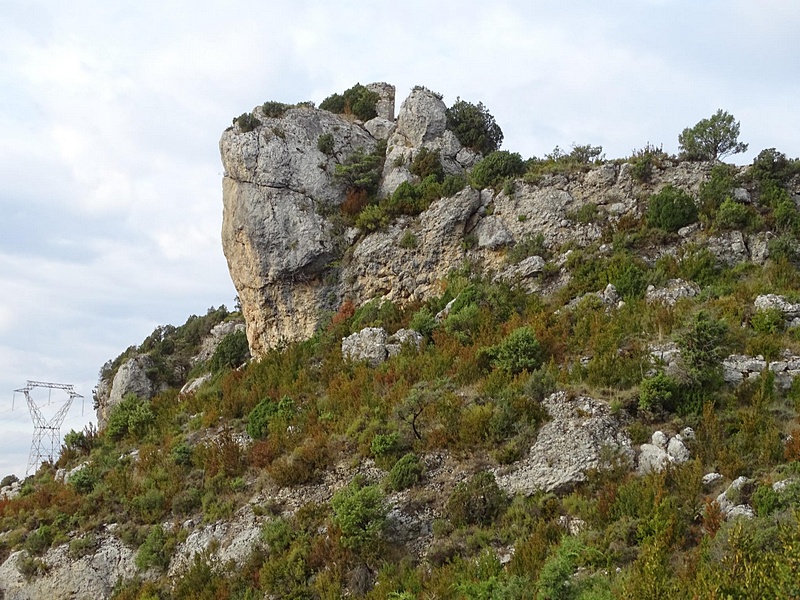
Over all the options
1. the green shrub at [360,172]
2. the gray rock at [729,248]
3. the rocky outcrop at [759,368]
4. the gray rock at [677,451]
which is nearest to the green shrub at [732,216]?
the gray rock at [729,248]

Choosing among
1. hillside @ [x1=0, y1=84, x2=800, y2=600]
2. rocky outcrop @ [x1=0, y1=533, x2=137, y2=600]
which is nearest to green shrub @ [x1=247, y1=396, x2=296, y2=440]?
hillside @ [x1=0, y1=84, x2=800, y2=600]

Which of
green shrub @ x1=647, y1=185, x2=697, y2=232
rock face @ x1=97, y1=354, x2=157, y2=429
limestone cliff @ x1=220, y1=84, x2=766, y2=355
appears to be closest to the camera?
green shrub @ x1=647, y1=185, x2=697, y2=232

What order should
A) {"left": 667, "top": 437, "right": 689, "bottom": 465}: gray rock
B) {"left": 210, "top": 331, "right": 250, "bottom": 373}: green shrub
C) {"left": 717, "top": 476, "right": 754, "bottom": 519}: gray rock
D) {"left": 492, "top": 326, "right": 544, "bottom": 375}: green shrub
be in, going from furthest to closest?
{"left": 210, "top": 331, "right": 250, "bottom": 373}: green shrub, {"left": 492, "top": 326, "right": 544, "bottom": 375}: green shrub, {"left": 667, "top": 437, "right": 689, "bottom": 465}: gray rock, {"left": 717, "top": 476, "right": 754, "bottom": 519}: gray rock

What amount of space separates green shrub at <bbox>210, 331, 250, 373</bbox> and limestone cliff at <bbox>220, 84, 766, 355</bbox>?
1.03 metres

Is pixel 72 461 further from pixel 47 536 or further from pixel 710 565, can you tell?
pixel 710 565

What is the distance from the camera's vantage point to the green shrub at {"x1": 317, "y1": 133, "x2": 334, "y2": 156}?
86.0ft

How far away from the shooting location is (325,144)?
2623 cm

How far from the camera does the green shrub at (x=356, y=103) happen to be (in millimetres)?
30422

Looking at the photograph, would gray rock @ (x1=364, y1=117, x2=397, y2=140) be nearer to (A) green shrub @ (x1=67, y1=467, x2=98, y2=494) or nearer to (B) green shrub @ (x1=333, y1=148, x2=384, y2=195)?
(B) green shrub @ (x1=333, y1=148, x2=384, y2=195)

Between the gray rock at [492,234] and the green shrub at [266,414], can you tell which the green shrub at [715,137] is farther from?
the green shrub at [266,414]

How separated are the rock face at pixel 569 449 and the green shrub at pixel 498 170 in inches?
469

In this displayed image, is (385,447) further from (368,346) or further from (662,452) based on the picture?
(662,452)

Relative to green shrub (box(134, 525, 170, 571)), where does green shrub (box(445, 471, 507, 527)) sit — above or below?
below

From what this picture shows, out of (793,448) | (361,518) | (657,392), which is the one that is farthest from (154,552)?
(793,448)
